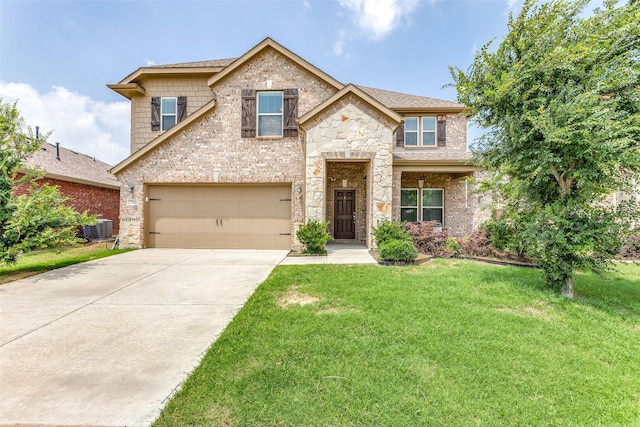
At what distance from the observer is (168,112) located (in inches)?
464

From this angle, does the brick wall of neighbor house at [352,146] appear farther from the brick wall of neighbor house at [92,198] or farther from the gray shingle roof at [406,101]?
the brick wall of neighbor house at [92,198]

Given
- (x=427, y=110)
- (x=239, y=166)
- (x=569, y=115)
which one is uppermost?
(x=427, y=110)

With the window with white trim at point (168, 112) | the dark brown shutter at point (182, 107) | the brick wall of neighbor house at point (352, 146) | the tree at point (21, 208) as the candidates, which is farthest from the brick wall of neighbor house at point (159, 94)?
the brick wall of neighbor house at point (352, 146)

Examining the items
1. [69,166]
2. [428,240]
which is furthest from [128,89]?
[428,240]

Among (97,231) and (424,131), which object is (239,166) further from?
(424,131)

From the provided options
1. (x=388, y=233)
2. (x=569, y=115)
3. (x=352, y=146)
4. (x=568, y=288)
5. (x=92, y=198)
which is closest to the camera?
(x=569, y=115)

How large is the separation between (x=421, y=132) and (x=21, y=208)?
1347 cm

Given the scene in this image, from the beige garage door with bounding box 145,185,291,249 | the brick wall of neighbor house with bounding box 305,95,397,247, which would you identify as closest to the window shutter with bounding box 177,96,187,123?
the beige garage door with bounding box 145,185,291,249

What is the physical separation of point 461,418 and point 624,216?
5.26 m

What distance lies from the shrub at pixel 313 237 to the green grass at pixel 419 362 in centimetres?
354

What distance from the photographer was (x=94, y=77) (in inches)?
466

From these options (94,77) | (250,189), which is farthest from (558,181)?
(94,77)

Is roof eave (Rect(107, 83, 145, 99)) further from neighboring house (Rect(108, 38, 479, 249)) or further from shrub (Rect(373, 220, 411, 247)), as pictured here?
shrub (Rect(373, 220, 411, 247))

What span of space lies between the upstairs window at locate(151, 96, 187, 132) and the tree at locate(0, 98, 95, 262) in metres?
5.25
